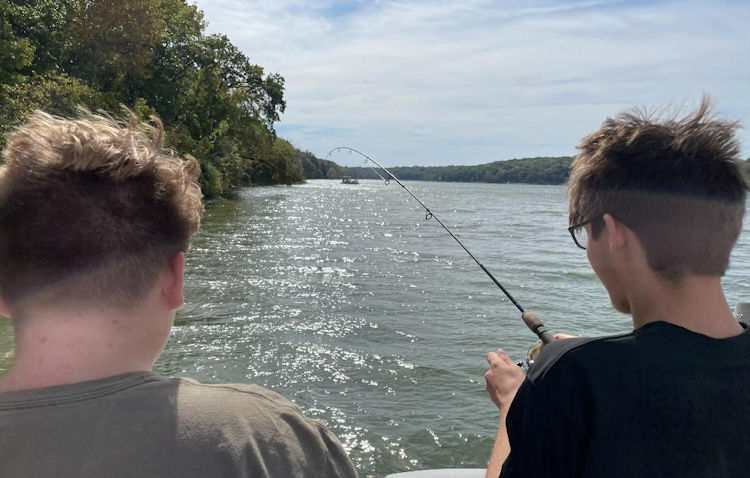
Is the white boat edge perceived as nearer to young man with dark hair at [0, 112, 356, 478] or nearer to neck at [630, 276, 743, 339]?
neck at [630, 276, 743, 339]

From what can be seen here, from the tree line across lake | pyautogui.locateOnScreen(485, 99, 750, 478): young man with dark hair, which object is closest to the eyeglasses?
pyautogui.locateOnScreen(485, 99, 750, 478): young man with dark hair

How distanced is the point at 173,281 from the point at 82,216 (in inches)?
10.0

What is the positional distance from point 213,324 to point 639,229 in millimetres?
7910

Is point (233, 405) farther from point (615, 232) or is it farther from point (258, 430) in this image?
point (615, 232)

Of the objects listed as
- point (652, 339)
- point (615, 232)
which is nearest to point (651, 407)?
point (652, 339)

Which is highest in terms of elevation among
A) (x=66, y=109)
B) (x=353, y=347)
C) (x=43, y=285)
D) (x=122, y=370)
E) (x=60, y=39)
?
(x=60, y=39)

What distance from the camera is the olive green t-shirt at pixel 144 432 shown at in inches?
42.8

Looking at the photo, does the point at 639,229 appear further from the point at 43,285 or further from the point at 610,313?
the point at 610,313

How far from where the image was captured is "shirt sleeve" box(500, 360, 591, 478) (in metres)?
1.60

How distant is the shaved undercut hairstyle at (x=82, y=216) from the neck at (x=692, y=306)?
4.34 feet

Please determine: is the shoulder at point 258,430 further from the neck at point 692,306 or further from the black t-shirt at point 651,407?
the neck at point 692,306

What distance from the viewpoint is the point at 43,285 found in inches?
48.9

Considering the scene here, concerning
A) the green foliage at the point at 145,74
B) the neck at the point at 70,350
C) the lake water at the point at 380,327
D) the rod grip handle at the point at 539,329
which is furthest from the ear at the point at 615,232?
the green foliage at the point at 145,74

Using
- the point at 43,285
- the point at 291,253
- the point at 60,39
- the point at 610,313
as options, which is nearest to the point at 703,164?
the point at 43,285
